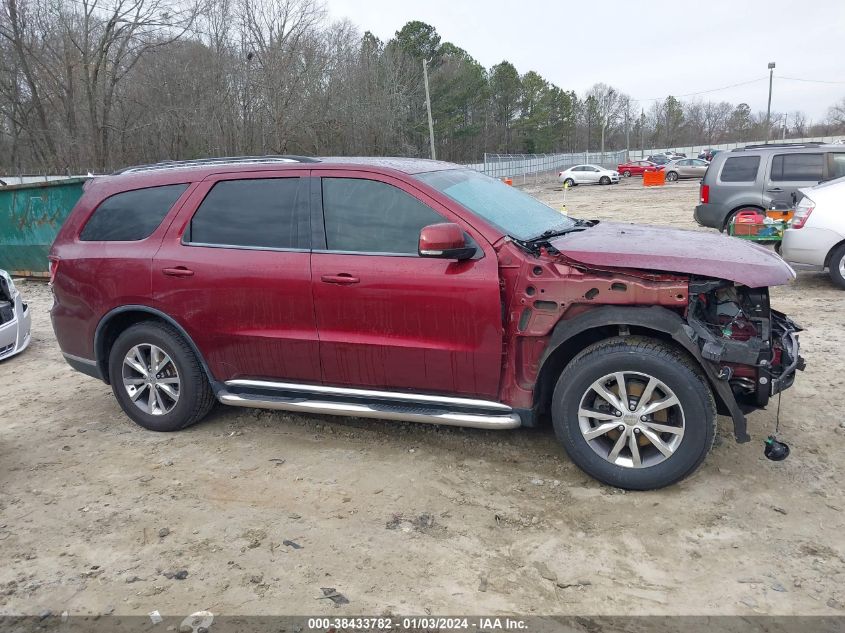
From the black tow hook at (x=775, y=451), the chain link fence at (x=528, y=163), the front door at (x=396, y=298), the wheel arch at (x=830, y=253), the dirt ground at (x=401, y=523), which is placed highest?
the chain link fence at (x=528, y=163)

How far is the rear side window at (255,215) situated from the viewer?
159 inches

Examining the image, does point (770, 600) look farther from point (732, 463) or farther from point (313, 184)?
point (313, 184)

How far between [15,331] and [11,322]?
107 mm

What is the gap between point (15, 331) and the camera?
6812 mm

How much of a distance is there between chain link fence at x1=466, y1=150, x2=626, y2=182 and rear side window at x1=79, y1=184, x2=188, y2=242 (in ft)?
86.2

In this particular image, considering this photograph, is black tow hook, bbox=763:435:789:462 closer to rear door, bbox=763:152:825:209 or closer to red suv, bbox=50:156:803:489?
red suv, bbox=50:156:803:489

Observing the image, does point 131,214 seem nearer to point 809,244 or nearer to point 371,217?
point 371,217

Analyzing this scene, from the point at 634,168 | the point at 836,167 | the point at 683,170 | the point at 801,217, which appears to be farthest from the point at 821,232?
the point at 634,168

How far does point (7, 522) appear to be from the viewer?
11.5 feet

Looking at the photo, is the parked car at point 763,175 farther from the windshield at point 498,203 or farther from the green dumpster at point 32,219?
the green dumpster at point 32,219

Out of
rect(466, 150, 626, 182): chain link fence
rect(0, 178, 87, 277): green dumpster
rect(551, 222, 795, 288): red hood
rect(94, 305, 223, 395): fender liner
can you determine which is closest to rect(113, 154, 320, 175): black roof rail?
rect(94, 305, 223, 395): fender liner

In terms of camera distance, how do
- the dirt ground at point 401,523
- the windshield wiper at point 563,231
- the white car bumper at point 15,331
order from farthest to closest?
the white car bumper at point 15,331 → the windshield wiper at point 563,231 → the dirt ground at point 401,523

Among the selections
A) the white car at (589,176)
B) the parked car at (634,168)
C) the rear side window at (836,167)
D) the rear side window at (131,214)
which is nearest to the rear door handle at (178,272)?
the rear side window at (131,214)

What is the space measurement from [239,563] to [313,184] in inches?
88.7
